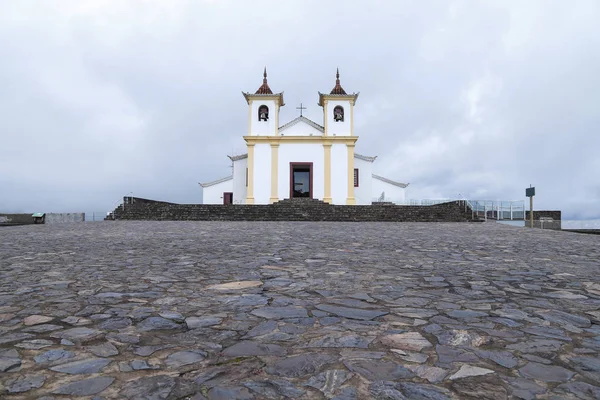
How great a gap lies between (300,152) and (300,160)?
1.93 ft

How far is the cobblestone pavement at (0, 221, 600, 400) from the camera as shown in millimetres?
1375

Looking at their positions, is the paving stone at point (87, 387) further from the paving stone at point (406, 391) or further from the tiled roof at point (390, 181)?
the tiled roof at point (390, 181)

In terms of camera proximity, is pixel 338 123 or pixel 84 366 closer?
pixel 84 366

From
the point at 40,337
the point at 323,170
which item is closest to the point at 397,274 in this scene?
the point at 40,337

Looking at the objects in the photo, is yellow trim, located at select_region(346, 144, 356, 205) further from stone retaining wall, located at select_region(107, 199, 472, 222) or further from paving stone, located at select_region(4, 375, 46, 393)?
paving stone, located at select_region(4, 375, 46, 393)

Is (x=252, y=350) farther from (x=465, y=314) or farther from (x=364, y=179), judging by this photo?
(x=364, y=179)

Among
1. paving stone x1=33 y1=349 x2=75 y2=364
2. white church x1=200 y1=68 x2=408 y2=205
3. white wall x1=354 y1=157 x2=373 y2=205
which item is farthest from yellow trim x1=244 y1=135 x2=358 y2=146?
paving stone x1=33 y1=349 x2=75 y2=364

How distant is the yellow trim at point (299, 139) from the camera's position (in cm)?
2706

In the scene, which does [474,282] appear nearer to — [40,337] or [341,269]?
[341,269]

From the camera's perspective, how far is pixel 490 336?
1.89 m

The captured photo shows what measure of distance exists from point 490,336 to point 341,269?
2115 mm

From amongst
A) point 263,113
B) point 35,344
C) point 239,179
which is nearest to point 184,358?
point 35,344

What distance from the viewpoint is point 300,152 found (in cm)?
2722

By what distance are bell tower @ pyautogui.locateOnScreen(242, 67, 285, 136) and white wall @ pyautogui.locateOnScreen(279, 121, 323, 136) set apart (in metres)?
0.73
